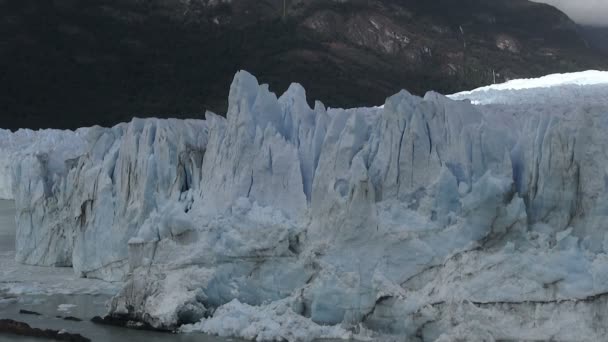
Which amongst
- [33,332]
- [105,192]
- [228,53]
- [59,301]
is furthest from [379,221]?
[228,53]

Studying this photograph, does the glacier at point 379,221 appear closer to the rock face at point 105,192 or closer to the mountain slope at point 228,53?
the rock face at point 105,192

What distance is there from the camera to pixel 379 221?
36.8 ft

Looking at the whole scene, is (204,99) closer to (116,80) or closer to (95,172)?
(116,80)

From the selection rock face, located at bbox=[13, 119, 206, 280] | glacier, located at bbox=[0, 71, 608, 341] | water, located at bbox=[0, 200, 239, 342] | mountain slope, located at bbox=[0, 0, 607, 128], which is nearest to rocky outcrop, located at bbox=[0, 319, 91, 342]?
water, located at bbox=[0, 200, 239, 342]

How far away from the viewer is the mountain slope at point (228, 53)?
1748 inches

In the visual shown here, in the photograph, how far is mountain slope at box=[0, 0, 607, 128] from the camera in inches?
1748

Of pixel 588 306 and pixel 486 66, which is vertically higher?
pixel 486 66

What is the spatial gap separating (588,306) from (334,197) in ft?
10.9

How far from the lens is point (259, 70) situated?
4753 cm

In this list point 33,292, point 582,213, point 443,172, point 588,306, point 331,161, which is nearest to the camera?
point 588,306

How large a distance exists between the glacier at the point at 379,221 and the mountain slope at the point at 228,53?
2849cm

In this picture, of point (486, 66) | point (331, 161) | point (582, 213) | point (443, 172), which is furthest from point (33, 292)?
point (486, 66)

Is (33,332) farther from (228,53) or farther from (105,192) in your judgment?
(228,53)

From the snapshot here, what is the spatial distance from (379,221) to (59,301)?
5184mm
